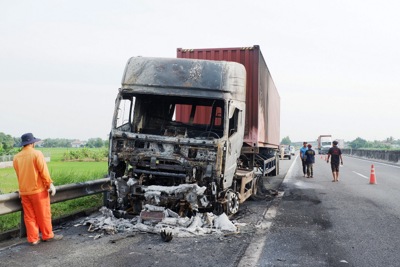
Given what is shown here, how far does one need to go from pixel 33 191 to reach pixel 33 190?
0.01 m

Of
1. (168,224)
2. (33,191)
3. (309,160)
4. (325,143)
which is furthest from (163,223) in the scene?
(325,143)

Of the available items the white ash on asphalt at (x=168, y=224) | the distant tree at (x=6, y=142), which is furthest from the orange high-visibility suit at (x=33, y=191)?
the distant tree at (x=6, y=142)

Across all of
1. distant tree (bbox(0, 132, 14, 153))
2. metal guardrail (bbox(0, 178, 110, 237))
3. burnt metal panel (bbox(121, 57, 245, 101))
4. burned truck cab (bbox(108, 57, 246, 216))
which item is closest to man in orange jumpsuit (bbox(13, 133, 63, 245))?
metal guardrail (bbox(0, 178, 110, 237))

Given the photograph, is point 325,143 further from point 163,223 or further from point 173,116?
point 163,223

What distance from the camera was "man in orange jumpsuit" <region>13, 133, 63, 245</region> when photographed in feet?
18.5

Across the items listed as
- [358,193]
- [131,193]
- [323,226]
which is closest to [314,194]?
[358,193]

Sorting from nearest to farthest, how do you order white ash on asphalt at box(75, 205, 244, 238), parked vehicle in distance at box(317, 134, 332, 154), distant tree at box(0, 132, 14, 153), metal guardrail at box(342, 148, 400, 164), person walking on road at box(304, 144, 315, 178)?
white ash on asphalt at box(75, 205, 244, 238) → person walking on road at box(304, 144, 315, 178) → metal guardrail at box(342, 148, 400, 164) → distant tree at box(0, 132, 14, 153) → parked vehicle in distance at box(317, 134, 332, 154)

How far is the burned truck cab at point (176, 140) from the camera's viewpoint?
6.81m

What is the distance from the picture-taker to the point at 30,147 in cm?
579

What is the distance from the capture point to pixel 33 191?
563 cm

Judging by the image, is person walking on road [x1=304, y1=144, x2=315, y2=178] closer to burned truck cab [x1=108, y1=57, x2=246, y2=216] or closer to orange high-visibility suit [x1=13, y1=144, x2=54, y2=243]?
burned truck cab [x1=108, y1=57, x2=246, y2=216]

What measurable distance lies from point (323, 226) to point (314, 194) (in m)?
4.83

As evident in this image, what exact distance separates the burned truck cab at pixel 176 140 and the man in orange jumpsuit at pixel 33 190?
137 centimetres

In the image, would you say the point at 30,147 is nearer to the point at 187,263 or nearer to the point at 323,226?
the point at 187,263
